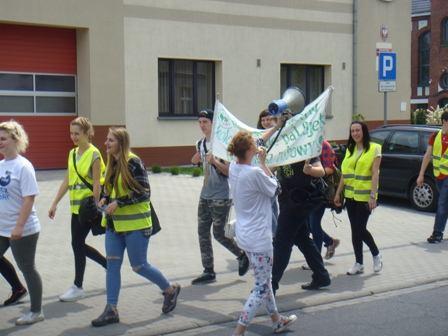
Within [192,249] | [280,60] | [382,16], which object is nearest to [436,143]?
[192,249]

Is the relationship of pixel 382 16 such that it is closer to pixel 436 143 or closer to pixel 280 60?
pixel 280 60

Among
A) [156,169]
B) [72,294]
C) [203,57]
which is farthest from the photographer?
[203,57]

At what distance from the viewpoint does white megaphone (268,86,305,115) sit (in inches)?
277

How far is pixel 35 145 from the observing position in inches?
763

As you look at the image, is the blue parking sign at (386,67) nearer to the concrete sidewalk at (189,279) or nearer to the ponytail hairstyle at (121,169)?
the concrete sidewalk at (189,279)

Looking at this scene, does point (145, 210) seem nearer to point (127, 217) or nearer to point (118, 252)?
point (127, 217)

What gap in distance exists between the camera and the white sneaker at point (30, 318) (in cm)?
633

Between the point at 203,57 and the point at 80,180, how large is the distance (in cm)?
1490

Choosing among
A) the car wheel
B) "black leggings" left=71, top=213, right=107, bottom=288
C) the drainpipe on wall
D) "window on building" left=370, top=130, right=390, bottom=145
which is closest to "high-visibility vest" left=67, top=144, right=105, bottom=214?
"black leggings" left=71, top=213, right=107, bottom=288

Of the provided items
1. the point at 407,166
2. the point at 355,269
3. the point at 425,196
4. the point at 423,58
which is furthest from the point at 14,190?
the point at 423,58

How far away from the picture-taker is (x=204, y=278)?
7992mm

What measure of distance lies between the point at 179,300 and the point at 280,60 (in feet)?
55.5

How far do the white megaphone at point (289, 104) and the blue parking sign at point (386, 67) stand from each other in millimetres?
7495

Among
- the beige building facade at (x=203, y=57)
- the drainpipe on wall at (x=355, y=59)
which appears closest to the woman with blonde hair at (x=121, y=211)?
the beige building facade at (x=203, y=57)
